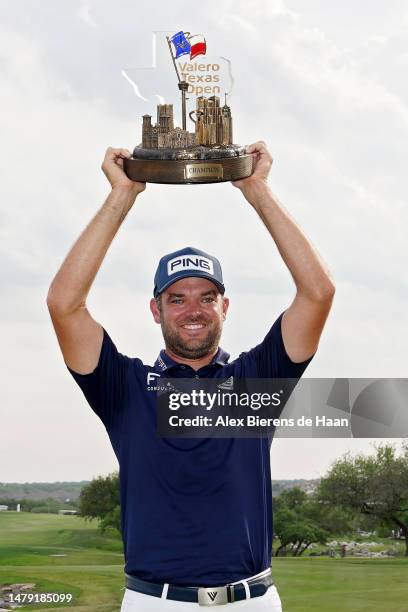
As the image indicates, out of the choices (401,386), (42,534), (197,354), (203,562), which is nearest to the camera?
(203,562)

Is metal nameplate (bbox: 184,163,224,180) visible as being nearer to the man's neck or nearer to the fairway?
the man's neck

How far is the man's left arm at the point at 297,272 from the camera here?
5320 millimetres

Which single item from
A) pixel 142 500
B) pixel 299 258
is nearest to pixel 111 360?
pixel 142 500

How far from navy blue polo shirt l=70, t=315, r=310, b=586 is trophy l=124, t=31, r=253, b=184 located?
1.05 m

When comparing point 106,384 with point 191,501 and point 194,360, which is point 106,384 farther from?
point 191,501

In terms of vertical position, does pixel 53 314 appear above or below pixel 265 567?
above

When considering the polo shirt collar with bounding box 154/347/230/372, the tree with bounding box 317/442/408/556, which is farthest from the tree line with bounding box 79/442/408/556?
the polo shirt collar with bounding box 154/347/230/372

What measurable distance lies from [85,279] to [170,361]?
77 cm

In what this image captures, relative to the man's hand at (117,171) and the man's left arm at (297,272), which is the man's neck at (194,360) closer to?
the man's left arm at (297,272)

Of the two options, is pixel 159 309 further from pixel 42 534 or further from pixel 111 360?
pixel 42 534

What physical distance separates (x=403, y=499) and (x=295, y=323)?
30.7 meters

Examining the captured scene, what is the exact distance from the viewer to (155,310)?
586 cm

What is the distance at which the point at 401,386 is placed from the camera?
1177cm

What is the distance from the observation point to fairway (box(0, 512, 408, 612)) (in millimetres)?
20219
